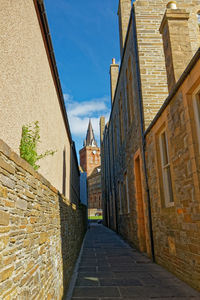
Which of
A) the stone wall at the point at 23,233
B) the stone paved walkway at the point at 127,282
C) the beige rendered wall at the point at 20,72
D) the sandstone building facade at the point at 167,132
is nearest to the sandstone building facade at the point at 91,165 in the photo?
the sandstone building facade at the point at 167,132

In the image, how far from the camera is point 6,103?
3.59 m

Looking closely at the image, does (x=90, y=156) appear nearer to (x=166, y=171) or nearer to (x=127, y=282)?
(x=166, y=171)

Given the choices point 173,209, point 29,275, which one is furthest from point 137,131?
point 29,275

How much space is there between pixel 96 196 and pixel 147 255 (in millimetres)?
51481

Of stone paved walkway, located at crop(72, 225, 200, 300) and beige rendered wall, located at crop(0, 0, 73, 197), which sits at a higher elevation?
beige rendered wall, located at crop(0, 0, 73, 197)

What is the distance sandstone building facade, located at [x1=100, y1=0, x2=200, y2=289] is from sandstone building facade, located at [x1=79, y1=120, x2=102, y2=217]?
49.0m

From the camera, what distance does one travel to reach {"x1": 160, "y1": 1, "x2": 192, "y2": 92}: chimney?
617 centimetres

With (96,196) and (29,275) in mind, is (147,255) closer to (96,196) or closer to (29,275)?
(29,275)

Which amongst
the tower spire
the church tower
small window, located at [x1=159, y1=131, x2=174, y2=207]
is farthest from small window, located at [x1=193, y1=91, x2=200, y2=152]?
the tower spire

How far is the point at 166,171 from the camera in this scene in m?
6.34

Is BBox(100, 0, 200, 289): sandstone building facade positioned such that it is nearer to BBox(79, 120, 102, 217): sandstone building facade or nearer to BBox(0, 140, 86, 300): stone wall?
BBox(0, 140, 86, 300): stone wall

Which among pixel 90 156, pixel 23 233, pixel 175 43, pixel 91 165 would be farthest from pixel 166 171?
pixel 90 156

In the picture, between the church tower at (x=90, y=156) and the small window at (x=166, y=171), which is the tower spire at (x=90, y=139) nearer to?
the church tower at (x=90, y=156)

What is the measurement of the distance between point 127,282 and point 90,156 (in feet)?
230
